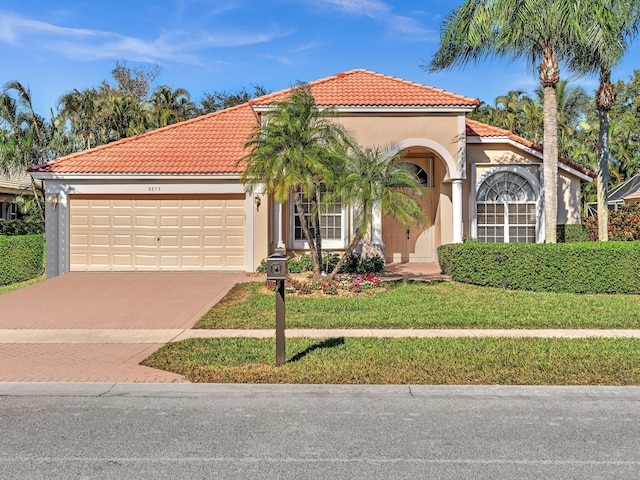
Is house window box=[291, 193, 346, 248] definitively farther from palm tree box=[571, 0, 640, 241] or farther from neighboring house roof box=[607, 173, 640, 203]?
neighboring house roof box=[607, 173, 640, 203]

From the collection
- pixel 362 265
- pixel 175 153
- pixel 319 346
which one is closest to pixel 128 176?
pixel 175 153

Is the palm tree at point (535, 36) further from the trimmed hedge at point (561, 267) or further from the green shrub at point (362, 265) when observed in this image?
the green shrub at point (362, 265)

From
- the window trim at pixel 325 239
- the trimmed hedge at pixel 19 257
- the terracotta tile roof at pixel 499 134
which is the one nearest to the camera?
the trimmed hedge at pixel 19 257

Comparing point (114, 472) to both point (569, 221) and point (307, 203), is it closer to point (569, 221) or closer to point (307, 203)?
point (307, 203)

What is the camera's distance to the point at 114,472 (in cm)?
384

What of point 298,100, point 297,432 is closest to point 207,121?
point 298,100

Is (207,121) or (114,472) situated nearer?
(114,472)

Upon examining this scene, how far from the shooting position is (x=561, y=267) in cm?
1229

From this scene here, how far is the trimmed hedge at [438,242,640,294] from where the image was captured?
39.3 ft

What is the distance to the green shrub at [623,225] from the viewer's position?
17.8 m

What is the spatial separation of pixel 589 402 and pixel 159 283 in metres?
11.2

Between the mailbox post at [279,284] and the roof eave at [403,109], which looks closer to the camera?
the mailbox post at [279,284]

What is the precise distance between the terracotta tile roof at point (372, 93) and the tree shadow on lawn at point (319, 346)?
9.72 m

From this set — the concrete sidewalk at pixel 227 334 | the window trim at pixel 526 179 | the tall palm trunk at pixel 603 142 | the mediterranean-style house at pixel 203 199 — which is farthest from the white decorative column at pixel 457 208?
the concrete sidewalk at pixel 227 334
